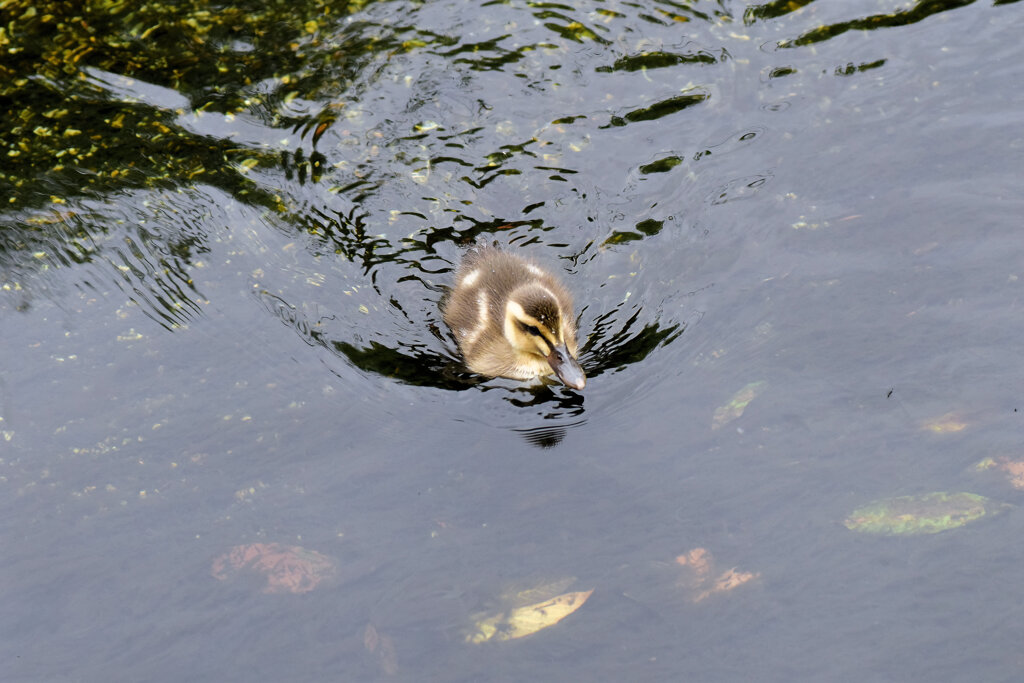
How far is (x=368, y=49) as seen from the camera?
6.09 meters

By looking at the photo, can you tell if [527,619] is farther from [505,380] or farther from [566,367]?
[505,380]

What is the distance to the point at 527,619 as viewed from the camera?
3.52 metres

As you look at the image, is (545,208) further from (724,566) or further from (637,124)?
(724,566)

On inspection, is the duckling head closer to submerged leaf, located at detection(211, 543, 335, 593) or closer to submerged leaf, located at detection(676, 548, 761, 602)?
submerged leaf, located at detection(676, 548, 761, 602)

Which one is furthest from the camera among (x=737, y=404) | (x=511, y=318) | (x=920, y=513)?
(x=511, y=318)

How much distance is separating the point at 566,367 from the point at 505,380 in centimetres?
50

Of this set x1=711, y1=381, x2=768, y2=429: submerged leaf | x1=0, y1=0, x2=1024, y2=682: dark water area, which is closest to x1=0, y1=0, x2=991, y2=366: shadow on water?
x1=0, y1=0, x2=1024, y2=682: dark water area

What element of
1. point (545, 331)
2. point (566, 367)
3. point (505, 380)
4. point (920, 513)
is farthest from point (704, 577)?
point (505, 380)

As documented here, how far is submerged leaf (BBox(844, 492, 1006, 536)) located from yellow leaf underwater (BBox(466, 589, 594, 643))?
104 centimetres

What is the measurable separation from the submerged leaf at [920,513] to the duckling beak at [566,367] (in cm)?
121

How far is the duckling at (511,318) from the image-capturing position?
438cm

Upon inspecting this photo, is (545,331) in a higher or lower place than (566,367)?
higher

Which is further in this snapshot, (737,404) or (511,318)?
(511,318)

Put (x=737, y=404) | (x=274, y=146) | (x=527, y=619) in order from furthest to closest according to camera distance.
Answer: (x=274, y=146)
(x=737, y=404)
(x=527, y=619)
